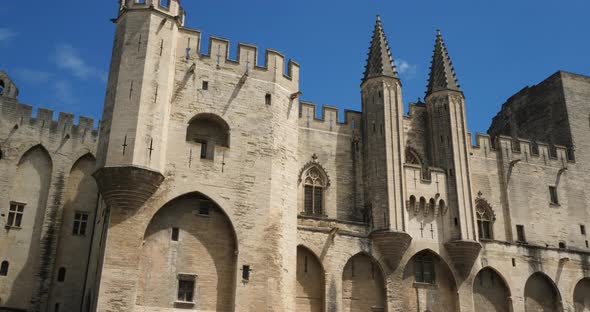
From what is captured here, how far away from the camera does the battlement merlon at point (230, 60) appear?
24.3m

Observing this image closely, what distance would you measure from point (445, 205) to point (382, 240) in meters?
3.80

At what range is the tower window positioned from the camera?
21.3 metres

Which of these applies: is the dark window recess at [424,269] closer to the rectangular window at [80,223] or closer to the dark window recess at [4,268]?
the rectangular window at [80,223]

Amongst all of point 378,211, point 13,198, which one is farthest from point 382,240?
point 13,198

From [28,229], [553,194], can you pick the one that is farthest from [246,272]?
[553,194]

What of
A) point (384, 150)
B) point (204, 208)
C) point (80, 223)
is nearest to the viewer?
point (204, 208)

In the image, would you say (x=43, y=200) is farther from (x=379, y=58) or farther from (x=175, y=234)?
(x=379, y=58)

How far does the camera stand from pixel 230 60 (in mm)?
24922

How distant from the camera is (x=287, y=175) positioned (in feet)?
79.7

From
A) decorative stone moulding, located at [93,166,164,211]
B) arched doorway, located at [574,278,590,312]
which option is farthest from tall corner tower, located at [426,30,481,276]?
decorative stone moulding, located at [93,166,164,211]

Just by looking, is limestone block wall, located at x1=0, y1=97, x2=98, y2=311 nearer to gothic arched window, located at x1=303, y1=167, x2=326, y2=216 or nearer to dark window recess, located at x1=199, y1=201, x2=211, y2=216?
dark window recess, located at x1=199, y1=201, x2=211, y2=216

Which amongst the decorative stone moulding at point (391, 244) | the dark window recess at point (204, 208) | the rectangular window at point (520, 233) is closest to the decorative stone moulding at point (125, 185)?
the dark window recess at point (204, 208)

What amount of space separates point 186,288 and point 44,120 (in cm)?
1249

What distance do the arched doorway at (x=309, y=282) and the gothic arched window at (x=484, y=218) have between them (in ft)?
28.5
